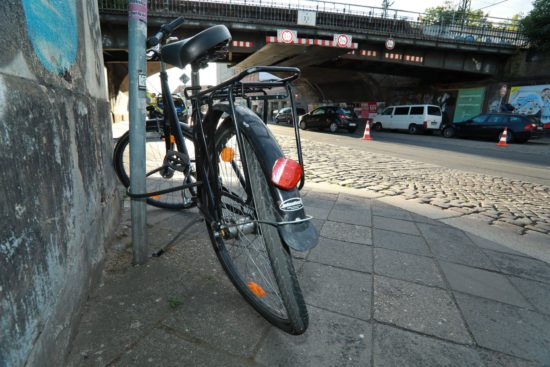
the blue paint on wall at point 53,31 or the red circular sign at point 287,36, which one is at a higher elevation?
the red circular sign at point 287,36

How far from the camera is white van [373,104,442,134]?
741 inches

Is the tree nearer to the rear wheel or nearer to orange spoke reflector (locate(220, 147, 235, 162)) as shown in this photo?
the rear wheel

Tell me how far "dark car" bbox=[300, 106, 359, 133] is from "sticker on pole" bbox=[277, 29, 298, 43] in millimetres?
4407

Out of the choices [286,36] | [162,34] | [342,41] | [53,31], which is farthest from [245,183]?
[342,41]

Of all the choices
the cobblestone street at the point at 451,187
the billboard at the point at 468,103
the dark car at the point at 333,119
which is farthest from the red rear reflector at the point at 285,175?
the billboard at the point at 468,103

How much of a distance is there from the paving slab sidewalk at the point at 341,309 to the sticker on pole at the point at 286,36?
610 inches

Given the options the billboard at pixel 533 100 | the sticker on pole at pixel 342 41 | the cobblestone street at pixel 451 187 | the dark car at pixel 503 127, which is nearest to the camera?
the cobblestone street at pixel 451 187

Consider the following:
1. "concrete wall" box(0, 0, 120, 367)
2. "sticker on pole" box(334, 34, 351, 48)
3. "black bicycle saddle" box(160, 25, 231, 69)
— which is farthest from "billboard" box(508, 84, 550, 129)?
"concrete wall" box(0, 0, 120, 367)

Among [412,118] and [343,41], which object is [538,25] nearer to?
[412,118]

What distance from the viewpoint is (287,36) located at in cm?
1631

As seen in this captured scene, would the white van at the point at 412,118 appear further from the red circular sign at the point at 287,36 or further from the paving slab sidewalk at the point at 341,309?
the paving slab sidewalk at the point at 341,309

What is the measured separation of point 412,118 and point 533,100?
25.3 feet

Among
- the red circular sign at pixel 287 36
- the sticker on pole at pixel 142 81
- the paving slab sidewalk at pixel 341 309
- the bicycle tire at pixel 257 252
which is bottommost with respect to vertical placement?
the paving slab sidewalk at pixel 341 309

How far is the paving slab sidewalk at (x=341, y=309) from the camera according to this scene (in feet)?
4.86
